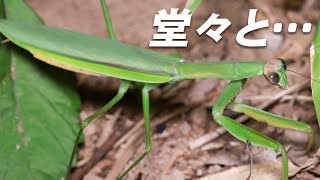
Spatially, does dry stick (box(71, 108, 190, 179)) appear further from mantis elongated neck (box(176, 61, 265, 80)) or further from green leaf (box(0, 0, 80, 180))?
mantis elongated neck (box(176, 61, 265, 80))

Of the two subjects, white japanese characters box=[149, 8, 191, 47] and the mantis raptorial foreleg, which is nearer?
the mantis raptorial foreleg

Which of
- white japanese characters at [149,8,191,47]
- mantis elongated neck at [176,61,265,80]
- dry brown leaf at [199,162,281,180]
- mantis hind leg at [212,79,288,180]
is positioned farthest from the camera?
white japanese characters at [149,8,191,47]

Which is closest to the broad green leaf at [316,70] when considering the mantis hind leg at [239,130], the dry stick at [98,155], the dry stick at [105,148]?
the mantis hind leg at [239,130]

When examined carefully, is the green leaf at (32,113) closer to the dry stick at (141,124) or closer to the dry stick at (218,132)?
the dry stick at (141,124)

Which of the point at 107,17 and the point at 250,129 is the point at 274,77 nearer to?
the point at 250,129

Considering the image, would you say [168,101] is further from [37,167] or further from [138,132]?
[37,167]

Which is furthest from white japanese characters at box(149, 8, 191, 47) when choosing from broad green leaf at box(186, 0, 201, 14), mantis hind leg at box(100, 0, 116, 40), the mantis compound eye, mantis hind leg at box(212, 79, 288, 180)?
the mantis compound eye
